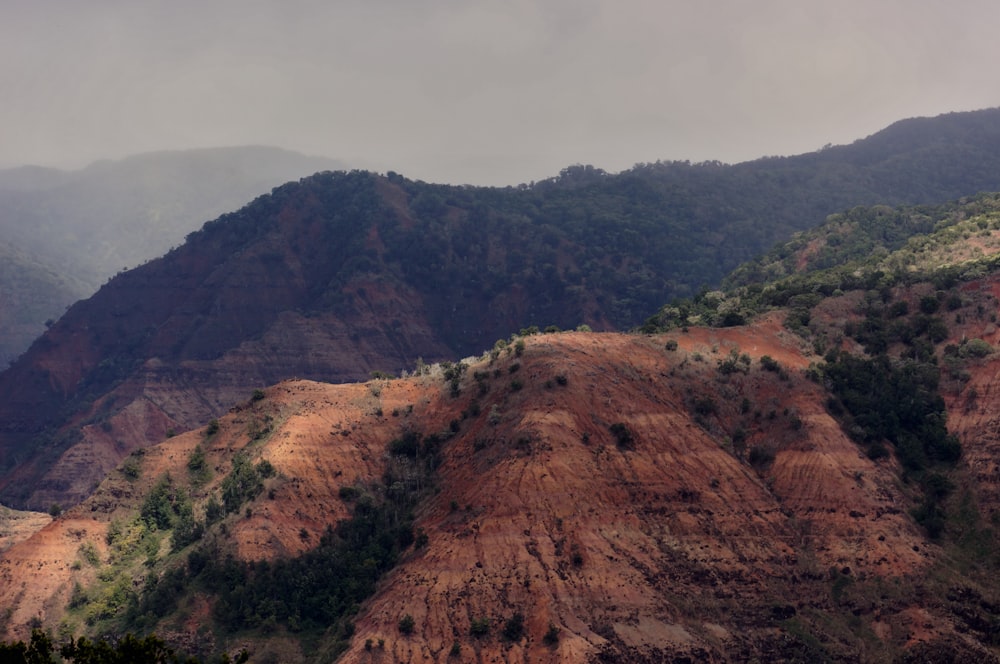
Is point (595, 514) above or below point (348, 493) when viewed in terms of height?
below

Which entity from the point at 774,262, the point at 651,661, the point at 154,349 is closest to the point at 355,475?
the point at 651,661

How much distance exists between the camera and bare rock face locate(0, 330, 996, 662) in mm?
65438

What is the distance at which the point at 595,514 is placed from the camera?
2813 inches

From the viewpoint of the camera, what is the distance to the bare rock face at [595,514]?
65.4 m

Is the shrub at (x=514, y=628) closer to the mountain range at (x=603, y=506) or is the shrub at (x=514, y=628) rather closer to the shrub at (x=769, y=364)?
the mountain range at (x=603, y=506)

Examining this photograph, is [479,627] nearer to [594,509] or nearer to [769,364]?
[594,509]

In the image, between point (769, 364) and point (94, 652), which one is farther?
point (769, 364)

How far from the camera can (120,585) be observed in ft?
256

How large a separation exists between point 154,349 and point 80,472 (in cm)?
3956

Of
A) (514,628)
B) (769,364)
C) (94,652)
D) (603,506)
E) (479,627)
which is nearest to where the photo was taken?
(94,652)

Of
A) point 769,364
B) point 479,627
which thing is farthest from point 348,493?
point 769,364

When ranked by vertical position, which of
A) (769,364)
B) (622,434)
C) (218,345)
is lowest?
(622,434)

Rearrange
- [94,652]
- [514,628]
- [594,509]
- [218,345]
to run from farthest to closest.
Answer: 1. [218,345]
2. [594,509]
3. [514,628]
4. [94,652]

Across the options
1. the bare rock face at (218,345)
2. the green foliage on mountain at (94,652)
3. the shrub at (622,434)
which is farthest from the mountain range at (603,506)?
the bare rock face at (218,345)
